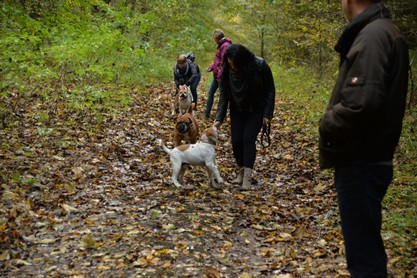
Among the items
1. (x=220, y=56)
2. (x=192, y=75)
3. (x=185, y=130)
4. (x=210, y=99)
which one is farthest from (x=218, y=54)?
(x=185, y=130)

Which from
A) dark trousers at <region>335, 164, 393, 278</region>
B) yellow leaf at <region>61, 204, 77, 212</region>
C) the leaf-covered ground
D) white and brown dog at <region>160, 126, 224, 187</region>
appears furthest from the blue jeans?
dark trousers at <region>335, 164, 393, 278</region>

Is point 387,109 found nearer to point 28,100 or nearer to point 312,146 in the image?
point 312,146

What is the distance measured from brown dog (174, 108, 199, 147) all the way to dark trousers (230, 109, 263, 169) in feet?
5.00

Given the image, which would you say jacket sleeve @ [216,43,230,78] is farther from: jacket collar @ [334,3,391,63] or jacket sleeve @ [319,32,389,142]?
jacket sleeve @ [319,32,389,142]

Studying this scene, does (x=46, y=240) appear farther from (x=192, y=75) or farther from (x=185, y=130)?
(x=192, y=75)

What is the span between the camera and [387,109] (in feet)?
8.61

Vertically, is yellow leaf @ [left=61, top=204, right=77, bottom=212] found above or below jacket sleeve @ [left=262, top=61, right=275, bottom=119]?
below

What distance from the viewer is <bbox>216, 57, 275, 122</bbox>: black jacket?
6.82 meters

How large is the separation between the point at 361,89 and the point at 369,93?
0.18 feet

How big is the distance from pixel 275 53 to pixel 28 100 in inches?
581

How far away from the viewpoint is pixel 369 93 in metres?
2.53

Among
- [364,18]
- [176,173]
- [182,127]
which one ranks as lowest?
[176,173]

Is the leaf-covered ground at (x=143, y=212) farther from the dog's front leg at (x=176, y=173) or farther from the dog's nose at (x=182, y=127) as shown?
the dog's nose at (x=182, y=127)

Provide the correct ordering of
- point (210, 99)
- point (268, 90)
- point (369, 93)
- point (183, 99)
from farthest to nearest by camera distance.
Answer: point (210, 99) < point (183, 99) < point (268, 90) < point (369, 93)
